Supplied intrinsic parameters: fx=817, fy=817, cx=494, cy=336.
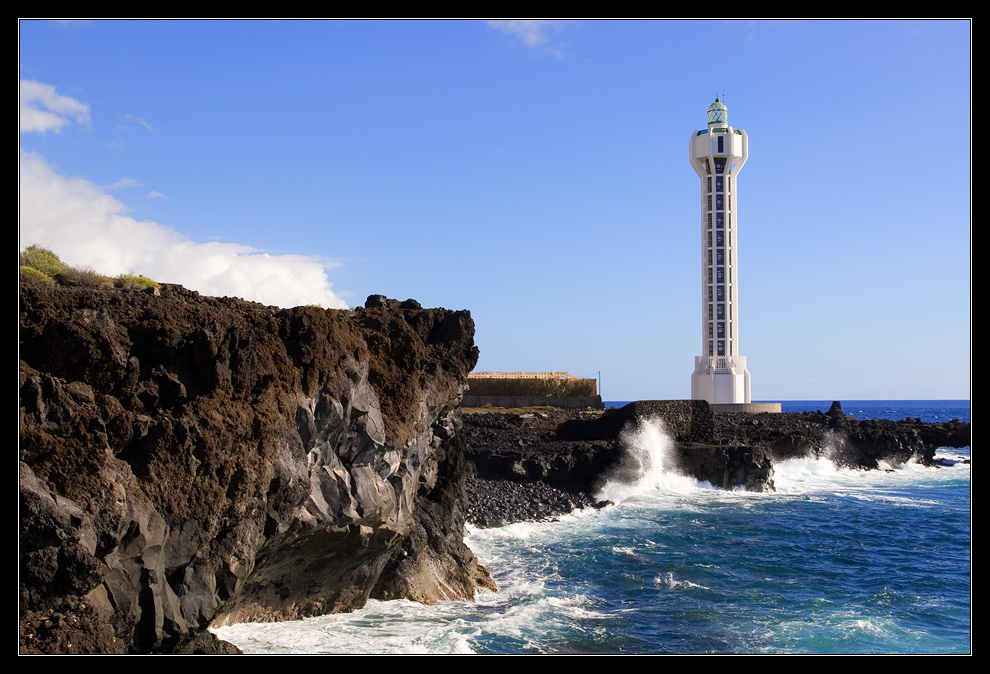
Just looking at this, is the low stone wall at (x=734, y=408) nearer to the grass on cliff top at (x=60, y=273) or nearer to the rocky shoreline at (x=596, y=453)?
the rocky shoreline at (x=596, y=453)

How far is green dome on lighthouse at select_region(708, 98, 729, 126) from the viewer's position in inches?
3147

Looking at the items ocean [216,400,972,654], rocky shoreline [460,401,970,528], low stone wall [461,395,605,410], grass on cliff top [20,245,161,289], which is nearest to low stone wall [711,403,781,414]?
low stone wall [461,395,605,410]

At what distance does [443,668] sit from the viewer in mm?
5207

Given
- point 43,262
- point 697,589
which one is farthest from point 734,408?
Answer: point 43,262

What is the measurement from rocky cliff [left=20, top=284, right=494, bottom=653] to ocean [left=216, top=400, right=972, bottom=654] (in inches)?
69.6

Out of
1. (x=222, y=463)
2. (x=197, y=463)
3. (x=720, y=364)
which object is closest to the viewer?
(x=197, y=463)

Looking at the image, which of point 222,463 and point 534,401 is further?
point 534,401

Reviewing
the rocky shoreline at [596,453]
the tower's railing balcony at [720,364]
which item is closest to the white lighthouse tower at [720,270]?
the tower's railing balcony at [720,364]

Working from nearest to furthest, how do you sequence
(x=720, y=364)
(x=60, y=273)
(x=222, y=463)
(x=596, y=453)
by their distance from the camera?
(x=222, y=463)
(x=60, y=273)
(x=596, y=453)
(x=720, y=364)

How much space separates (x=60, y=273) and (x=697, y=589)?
1519cm

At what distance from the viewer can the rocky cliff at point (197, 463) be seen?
8969 mm

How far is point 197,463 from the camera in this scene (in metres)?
10.6

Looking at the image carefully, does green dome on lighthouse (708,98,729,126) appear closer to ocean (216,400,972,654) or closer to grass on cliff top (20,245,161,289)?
ocean (216,400,972,654)

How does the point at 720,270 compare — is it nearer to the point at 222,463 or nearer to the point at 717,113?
the point at 717,113
